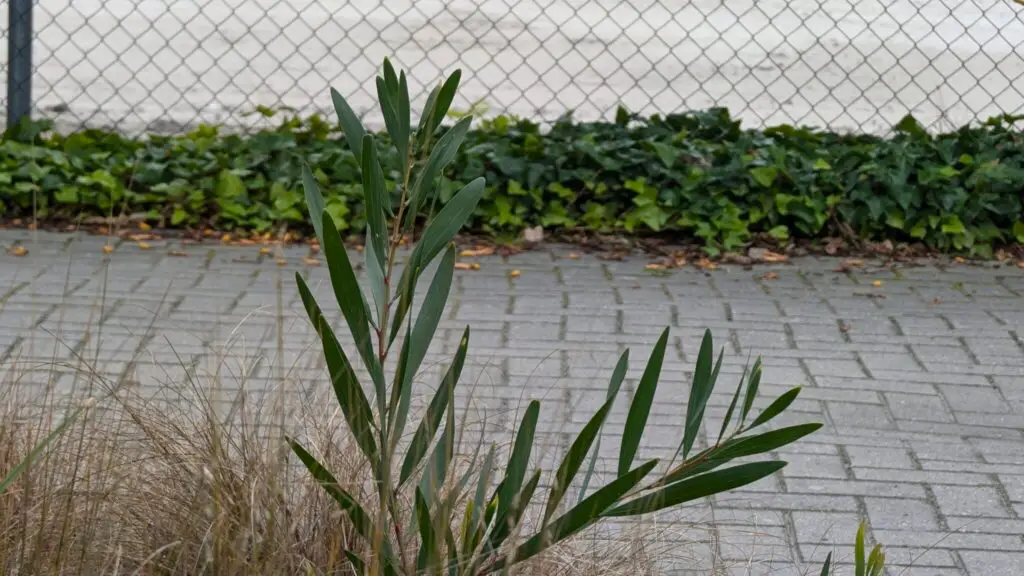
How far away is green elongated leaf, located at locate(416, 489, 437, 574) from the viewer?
201 cm

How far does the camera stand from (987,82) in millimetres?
10266

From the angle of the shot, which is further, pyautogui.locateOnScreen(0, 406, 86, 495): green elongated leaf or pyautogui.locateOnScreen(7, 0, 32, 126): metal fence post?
pyautogui.locateOnScreen(7, 0, 32, 126): metal fence post

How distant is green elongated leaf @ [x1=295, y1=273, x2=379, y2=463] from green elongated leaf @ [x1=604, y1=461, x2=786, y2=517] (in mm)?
397

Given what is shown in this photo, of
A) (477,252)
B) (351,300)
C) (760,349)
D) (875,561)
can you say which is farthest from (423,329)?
(477,252)

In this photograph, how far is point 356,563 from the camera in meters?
2.22

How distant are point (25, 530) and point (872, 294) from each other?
13.6 ft

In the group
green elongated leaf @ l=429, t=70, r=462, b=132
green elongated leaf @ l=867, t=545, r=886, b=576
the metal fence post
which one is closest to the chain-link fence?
the metal fence post

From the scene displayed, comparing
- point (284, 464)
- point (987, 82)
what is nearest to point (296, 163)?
point (284, 464)

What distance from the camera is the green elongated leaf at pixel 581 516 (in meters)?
2.02

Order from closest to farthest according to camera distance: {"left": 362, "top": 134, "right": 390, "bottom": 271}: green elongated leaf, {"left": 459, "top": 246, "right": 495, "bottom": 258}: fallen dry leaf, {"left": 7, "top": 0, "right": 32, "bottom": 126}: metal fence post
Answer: {"left": 362, "top": 134, "right": 390, "bottom": 271}: green elongated leaf, {"left": 459, "top": 246, "right": 495, "bottom": 258}: fallen dry leaf, {"left": 7, "top": 0, "right": 32, "bottom": 126}: metal fence post

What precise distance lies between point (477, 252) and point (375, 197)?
423cm

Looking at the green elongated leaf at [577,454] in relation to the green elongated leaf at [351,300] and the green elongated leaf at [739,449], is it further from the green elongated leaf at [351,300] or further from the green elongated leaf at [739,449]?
the green elongated leaf at [351,300]

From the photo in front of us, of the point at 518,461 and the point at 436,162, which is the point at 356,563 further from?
the point at 436,162

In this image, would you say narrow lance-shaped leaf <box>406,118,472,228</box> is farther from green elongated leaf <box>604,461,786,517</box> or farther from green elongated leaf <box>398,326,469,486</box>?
green elongated leaf <box>604,461,786,517</box>
